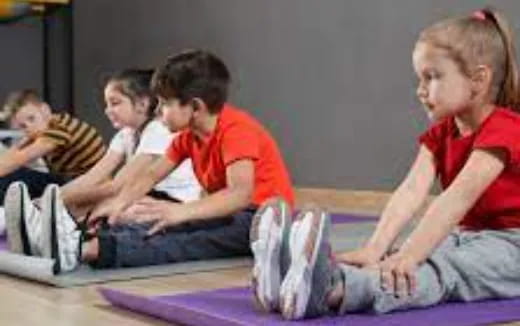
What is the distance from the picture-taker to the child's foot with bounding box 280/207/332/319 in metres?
1.31

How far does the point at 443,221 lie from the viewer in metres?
1.43

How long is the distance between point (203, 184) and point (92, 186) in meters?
0.63

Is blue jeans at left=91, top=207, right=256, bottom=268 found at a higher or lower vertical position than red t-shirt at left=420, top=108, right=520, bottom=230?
lower

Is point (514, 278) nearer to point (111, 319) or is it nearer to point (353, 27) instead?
point (111, 319)

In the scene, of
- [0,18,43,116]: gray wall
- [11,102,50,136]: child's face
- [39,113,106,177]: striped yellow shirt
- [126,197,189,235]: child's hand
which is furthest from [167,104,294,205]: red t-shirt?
[0,18,43,116]: gray wall

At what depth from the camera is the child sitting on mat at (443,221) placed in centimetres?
136

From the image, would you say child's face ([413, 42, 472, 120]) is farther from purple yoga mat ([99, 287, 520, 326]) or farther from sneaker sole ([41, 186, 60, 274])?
sneaker sole ([41, 186, 60, 274])

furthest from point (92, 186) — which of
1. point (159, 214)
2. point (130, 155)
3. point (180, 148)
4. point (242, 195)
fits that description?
point (242, 195)

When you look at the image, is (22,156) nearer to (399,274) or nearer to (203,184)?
(203,184)

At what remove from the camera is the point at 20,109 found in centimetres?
323

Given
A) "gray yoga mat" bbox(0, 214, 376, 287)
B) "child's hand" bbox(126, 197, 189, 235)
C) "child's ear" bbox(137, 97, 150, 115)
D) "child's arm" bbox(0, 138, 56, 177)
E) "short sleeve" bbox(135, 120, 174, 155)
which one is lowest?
"gray yoga mat" bbox(0, 214, 376, 287)

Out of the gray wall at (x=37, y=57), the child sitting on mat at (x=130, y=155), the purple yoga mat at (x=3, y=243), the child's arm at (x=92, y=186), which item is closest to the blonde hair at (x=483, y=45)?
the child sitting on mat at (x=130, y=155)

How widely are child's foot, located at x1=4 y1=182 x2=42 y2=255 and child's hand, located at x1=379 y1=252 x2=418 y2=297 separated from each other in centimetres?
90

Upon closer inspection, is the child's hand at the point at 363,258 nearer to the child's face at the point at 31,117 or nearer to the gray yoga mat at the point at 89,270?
the gray yoga mat at the point at 89,270
